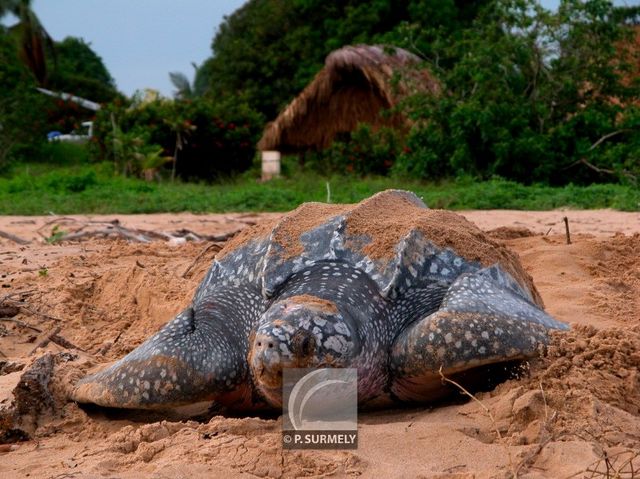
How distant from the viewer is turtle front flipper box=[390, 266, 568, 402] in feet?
7.18

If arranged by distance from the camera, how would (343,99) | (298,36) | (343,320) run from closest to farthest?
(343,320)
(343,99)
(298,36)

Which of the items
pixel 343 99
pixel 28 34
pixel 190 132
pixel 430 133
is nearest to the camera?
pixel 430 133

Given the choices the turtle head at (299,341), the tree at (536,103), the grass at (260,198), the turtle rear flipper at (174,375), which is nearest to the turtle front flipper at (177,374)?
the turtle rear flipper at (174,375)

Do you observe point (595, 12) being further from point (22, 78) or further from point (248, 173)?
point (22, 78)

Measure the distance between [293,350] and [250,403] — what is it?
0.49 m

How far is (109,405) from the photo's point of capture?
2.32 meters

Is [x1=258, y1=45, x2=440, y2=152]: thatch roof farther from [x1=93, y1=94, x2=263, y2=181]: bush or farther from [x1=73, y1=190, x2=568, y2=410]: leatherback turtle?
[x1=73, y1=190, x2=568, y2=410]: leatherback turtle

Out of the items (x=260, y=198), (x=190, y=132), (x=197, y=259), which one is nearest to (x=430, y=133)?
(x=260, y=198)

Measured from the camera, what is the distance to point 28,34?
80.0ft

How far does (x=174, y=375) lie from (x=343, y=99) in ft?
42.5

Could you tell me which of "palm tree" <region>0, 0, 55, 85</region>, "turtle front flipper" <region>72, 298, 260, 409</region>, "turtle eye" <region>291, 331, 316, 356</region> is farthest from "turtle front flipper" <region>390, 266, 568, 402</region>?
"palm tree" <region>0, 0, 55, 85</region>

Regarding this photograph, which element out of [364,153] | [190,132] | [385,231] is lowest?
[364,153]

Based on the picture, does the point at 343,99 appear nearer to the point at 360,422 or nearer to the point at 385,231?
the point at 385,231

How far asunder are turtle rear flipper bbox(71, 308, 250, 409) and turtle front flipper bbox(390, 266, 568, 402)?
1.55ft
